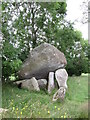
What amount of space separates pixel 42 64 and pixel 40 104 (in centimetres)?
147

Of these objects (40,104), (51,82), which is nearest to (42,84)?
(51,82)

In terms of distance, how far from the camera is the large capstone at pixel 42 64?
507cm

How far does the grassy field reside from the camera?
2783 mm

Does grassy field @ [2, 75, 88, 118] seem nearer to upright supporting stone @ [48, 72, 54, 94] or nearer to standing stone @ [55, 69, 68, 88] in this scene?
upright supporting stone @ [48, 72, 54, 94]

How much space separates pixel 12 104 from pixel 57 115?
3.69 feet

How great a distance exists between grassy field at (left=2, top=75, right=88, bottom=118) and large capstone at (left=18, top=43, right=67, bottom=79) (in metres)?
0.51

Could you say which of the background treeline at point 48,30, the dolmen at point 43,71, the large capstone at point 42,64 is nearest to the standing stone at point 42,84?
the dolmen at point 43,71

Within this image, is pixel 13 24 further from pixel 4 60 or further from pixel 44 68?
pixel 44 68

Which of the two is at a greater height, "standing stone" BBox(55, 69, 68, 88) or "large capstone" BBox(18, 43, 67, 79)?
"large capstone" BBox(18, 43, 67, 79)

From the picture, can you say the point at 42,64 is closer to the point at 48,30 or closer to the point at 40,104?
the point at 40,104

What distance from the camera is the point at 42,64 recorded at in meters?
5.05

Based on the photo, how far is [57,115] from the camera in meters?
2.82

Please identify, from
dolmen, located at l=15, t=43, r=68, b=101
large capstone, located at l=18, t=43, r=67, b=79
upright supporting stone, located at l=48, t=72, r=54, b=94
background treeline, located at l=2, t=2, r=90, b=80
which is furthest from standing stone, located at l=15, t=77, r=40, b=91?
background treeline, located at l=2, t=2, r=90, b=80

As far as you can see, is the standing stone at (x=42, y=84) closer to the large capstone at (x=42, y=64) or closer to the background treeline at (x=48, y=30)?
the large capstone at (x=42, y=64)
